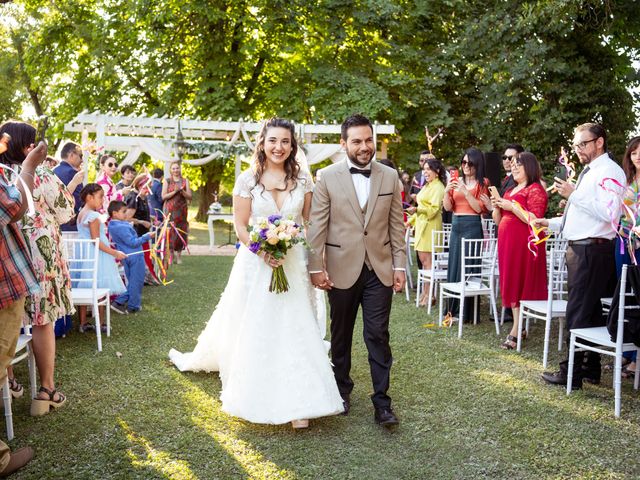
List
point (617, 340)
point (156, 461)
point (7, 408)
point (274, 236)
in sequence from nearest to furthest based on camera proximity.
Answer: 1. point (156, 461)
2. point (7, 408)
3. point (274, 236)
4. point (617, 340)

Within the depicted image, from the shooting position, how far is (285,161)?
441 centimetres

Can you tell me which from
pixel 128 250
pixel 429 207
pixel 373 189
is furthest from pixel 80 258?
pixel 429 207

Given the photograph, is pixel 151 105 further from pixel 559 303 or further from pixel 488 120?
pixel 559 303

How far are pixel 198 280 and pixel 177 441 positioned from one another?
269 inches

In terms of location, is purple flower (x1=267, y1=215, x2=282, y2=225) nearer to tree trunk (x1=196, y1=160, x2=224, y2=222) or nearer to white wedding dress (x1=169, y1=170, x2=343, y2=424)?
white wedding dress (x1=169, y1=170, x2=343, y2=424)

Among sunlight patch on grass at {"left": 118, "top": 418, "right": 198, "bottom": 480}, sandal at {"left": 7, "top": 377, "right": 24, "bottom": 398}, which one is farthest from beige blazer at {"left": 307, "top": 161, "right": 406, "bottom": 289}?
sandal at {"left": 7, "top": 377, "right": 24, "bottom": 398}

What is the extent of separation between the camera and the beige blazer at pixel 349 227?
4152 mm

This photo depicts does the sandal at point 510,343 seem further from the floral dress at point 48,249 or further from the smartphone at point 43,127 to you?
the smartphone at point 43,127

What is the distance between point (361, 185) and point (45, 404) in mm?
2693

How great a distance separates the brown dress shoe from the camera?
341 centimetres

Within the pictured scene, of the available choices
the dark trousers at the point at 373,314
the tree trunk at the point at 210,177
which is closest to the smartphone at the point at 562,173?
the dark trousers at the point at 373,314

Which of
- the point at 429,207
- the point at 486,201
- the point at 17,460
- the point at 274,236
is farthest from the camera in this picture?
the point at 429,207

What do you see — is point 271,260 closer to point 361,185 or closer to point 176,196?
point 361,185

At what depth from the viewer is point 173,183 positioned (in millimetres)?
11555
